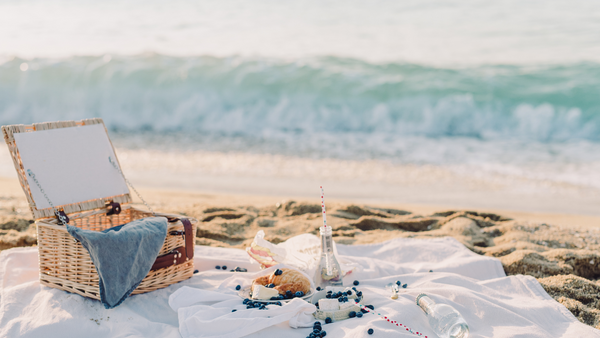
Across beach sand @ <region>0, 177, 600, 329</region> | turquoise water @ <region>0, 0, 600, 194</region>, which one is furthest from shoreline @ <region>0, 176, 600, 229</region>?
turquoise water @ <region>0, 0, 600, 194</region>

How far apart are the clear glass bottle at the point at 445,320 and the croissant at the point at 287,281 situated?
1.94 ft

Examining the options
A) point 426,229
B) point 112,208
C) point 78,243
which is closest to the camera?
point 78,243

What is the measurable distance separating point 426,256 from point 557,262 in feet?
2.85

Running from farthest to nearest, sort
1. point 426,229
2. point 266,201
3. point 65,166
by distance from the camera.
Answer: point 266,201 → point 426,229 → point 65,166

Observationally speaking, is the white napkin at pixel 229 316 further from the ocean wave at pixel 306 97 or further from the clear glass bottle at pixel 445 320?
the ocean wave at pixel 306 97

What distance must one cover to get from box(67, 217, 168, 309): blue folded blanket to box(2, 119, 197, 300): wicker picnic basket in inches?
4.3

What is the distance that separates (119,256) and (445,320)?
1578 millimetres

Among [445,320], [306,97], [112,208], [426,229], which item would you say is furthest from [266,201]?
[306,97]

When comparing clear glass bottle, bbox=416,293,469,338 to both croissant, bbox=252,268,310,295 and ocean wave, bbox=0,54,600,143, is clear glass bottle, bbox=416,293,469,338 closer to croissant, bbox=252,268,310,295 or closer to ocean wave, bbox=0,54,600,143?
croissant, bbox=252,268,310,295

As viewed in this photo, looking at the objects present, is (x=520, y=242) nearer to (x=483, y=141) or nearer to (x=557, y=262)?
(x=557, y=262)

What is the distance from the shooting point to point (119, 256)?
2230 mm

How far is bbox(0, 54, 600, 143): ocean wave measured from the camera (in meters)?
8.44

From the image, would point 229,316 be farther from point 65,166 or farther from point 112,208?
point 65,166

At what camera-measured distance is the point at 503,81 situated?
31.2 feet
